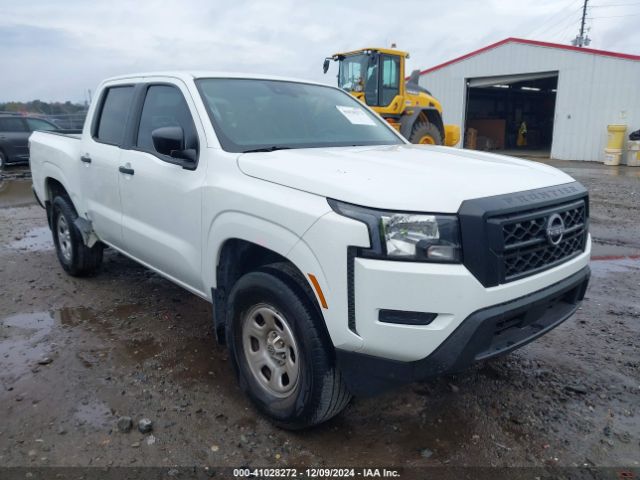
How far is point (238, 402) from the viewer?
3137mm

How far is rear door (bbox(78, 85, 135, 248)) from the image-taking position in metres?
4.23

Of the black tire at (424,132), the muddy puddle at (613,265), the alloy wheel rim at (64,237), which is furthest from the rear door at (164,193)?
the black tire at (424,132)

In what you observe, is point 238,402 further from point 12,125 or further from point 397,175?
point 12,125

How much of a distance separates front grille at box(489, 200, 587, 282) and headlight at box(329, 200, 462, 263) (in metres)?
0.21

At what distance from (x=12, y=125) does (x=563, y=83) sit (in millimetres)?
20307

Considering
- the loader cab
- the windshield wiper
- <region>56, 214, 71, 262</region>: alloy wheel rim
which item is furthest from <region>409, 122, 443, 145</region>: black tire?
the windshield wiper

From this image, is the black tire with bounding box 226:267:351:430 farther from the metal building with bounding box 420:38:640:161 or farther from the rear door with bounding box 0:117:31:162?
the metal building with bounding box 420:38:640:161

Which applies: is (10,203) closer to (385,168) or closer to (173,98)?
(173,98)

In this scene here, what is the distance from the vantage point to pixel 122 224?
4.16 metres

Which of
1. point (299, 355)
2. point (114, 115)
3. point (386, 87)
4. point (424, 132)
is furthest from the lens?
point (424, 132)

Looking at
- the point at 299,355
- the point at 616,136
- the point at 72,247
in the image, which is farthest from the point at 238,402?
the point at 616,136

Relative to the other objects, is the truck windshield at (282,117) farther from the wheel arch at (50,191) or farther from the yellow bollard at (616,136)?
the yellow bollard at (616,136)

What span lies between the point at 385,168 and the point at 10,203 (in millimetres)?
10291

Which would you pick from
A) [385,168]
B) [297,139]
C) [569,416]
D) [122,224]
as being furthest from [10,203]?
[569,416]
